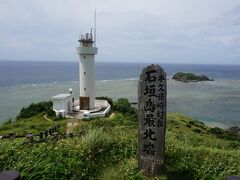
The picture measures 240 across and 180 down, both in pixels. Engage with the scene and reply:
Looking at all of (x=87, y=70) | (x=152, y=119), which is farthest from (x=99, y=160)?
(x=87, y=70)

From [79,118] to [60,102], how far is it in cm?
255

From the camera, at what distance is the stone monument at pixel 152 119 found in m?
6.97

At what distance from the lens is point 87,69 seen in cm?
2720

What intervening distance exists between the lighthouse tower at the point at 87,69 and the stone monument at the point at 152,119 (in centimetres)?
2040

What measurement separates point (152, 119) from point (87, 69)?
816 inches

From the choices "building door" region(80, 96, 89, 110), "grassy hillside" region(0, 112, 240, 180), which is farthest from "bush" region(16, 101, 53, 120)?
"grassy hillside" region(0, 112, 240, 180)

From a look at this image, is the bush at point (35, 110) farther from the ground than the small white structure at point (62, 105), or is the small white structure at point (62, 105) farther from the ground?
the small white structure at point (62, 105)

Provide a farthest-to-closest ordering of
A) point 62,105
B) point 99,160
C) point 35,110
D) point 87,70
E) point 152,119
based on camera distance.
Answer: point 35,110
point 87,70
point 62,105
point 99,160
point 152,119

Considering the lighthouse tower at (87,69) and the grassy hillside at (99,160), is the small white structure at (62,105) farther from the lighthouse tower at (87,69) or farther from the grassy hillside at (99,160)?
the grassy hillside at (99,160)

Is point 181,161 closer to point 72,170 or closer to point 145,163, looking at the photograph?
point 145,163

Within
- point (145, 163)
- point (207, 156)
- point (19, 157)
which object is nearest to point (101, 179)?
point (145, 163)

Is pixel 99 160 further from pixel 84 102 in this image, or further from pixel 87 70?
pixel 87 70

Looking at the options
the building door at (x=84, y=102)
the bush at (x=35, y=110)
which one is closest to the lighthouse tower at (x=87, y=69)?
the building door at (x=84, y=102)

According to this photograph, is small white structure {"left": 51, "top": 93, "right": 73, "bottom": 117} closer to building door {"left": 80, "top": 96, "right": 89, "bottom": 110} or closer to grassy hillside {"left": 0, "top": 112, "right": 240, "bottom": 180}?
building door {"left": 80, "top": 96, "right": 89, "bottom": 110}
